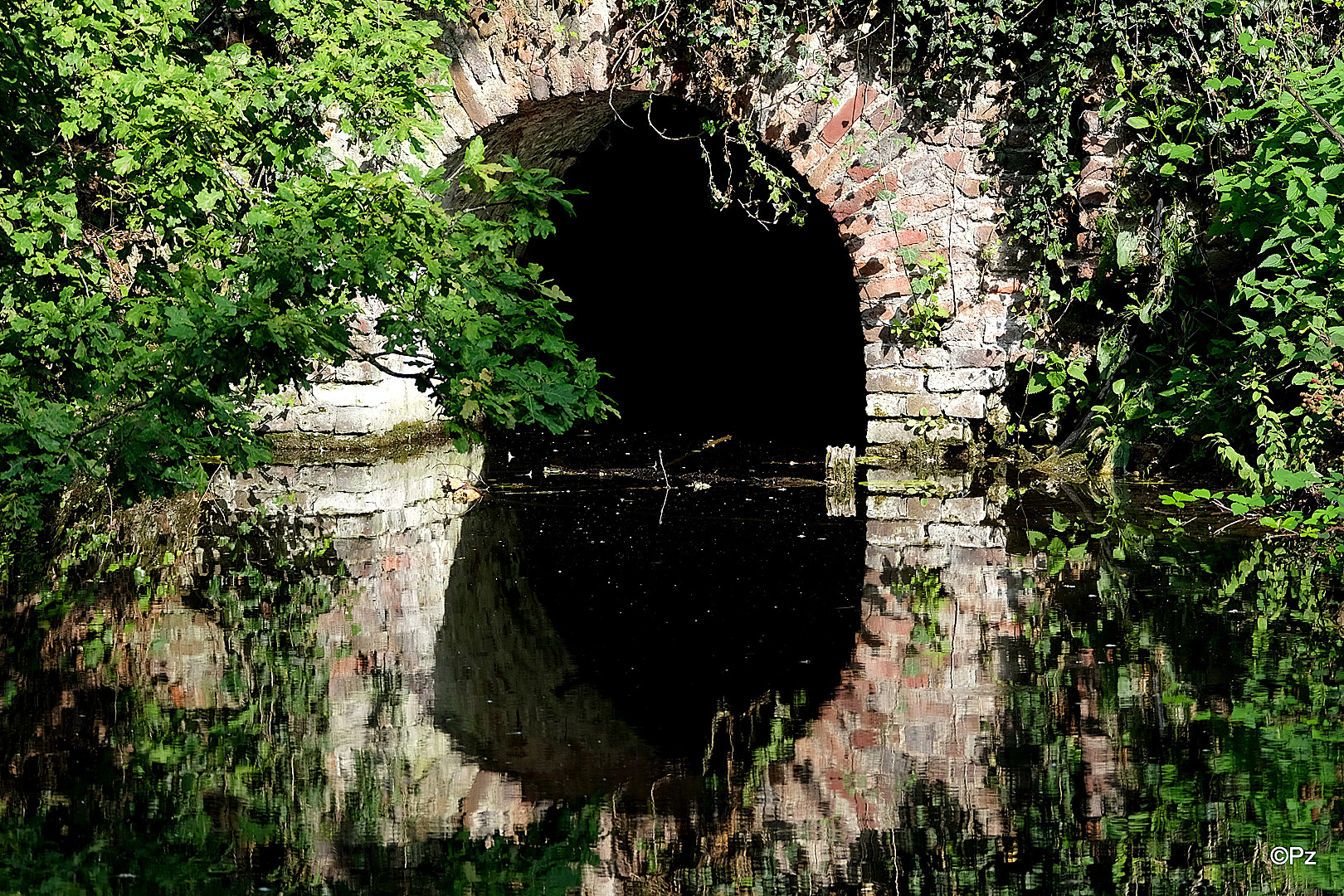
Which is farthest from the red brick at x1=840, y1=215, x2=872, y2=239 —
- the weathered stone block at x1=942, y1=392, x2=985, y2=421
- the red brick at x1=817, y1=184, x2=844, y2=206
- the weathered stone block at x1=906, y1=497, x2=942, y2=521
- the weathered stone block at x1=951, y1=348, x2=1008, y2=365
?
the weathered stone block at x1=906, y1=497, x2=942, y2=521

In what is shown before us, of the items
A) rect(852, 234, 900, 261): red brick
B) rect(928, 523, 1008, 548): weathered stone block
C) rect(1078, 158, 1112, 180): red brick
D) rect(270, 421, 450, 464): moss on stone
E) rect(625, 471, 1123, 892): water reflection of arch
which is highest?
rect(1078, 158, 1112, 180): red brick

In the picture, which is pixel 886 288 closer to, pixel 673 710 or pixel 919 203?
pixel 919 203

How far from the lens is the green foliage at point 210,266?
4574mm

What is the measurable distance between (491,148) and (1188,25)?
3.79 meters

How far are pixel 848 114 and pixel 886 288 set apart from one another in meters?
0.90

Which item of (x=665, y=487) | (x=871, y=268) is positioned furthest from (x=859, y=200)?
(x=665, y=487)

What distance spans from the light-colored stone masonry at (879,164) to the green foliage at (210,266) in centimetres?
169

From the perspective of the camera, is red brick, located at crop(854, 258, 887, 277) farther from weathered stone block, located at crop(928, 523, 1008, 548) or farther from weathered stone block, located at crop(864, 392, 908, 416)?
weathered stone block, located at crop(928, 523, 1008, 548)

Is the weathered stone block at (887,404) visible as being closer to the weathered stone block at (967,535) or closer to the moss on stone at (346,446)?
the weathered stone block at (967,535)

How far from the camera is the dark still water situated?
2521 millimetres

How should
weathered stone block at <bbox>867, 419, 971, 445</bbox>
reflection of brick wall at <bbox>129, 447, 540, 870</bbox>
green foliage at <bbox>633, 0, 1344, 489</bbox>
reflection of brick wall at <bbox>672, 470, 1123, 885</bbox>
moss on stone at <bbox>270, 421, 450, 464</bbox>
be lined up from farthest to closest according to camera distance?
moss on stone at <bbox>270, 421, 450, 464</bbox>
weathered stone block at <bbox>867, 419, 971, 445</bbox>
green foliage at <bbox>633, 0, 1344, 489</bbox>
reflection of brick wall at <bbox>129, 447, 540, 870</bbox>
reflection of brick wall at <bbox>672, 470, 1123, 885</bbox>

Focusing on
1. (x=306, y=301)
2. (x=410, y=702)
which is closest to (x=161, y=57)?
(x=306, y=301)

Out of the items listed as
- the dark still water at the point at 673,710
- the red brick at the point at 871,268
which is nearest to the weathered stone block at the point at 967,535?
the dark still water at the point at 673,710

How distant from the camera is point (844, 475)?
22.5 ft
